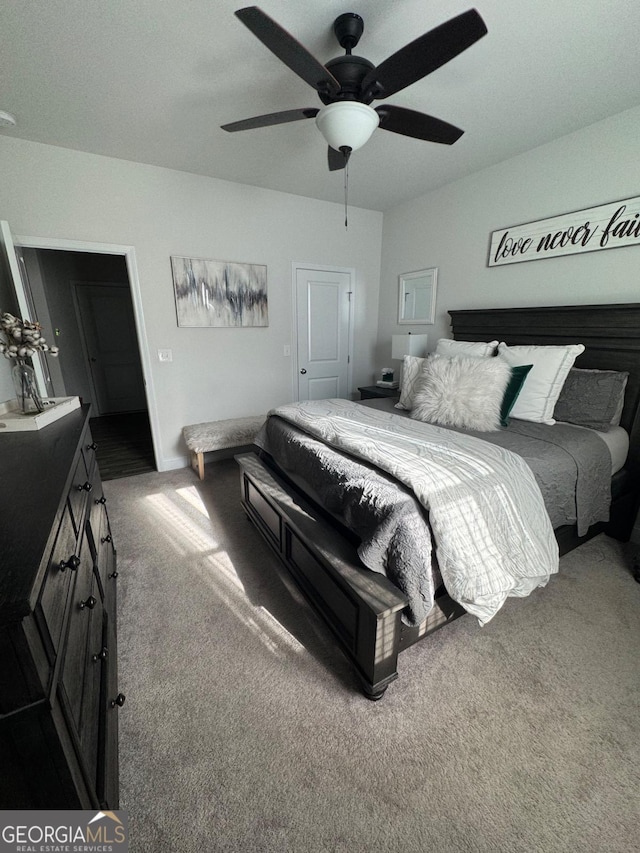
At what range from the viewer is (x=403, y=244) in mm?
3945

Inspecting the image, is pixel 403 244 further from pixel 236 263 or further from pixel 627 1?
pixel 627 1

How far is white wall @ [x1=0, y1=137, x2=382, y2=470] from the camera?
8.67 ft

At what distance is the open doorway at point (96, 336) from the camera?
4.57m

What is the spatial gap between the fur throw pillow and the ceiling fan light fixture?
1.47 meters

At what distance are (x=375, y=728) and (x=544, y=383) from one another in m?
2.21

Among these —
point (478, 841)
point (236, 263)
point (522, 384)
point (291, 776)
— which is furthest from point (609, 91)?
point (291, 776)

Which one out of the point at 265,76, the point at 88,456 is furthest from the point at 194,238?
the point at 88,456

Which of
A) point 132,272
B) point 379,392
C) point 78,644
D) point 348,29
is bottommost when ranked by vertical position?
point 78,644

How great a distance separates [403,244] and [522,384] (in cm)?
247

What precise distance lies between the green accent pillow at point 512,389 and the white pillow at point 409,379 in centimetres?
66

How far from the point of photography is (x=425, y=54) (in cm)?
129

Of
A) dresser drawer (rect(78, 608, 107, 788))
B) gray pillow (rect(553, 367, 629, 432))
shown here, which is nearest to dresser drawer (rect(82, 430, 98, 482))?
dresser drawer (rect(78, 608, 107, 788))

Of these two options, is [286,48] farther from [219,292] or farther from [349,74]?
[219,292]

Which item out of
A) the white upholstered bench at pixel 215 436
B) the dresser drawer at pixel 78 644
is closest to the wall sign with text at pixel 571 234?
the white upholstered bench at pixel 215 436
